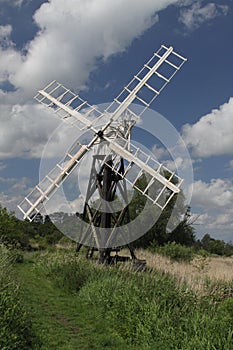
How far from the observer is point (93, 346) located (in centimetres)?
891

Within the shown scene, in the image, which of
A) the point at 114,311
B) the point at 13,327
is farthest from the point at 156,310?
the point at 13,327

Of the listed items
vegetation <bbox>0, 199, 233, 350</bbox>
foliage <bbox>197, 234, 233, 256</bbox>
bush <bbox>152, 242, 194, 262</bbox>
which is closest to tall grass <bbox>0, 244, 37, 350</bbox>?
vegetation <bbox>0, 199, 233, 350</bbox>

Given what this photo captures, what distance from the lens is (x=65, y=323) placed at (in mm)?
10688

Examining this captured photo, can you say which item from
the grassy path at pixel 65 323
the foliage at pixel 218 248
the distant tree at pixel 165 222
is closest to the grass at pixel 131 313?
the grassy path at pixel 65 323

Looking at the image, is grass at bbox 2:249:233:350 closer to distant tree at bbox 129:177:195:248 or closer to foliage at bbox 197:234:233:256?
distant tree at bbox 129:177:195:248

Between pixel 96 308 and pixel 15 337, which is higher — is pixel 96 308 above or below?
above

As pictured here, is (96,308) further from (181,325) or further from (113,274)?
(181,325)

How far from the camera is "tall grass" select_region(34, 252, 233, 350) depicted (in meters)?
7.18

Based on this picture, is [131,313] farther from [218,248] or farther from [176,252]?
[218,248]

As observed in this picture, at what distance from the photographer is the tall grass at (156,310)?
7176 millimetres

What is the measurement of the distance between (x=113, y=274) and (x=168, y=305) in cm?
504

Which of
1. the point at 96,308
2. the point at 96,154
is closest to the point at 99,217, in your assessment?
the point at 96,154

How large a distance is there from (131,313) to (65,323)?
2040 millimetres

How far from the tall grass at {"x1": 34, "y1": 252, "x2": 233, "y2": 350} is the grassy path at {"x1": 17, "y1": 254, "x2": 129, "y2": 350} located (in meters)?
0.24
